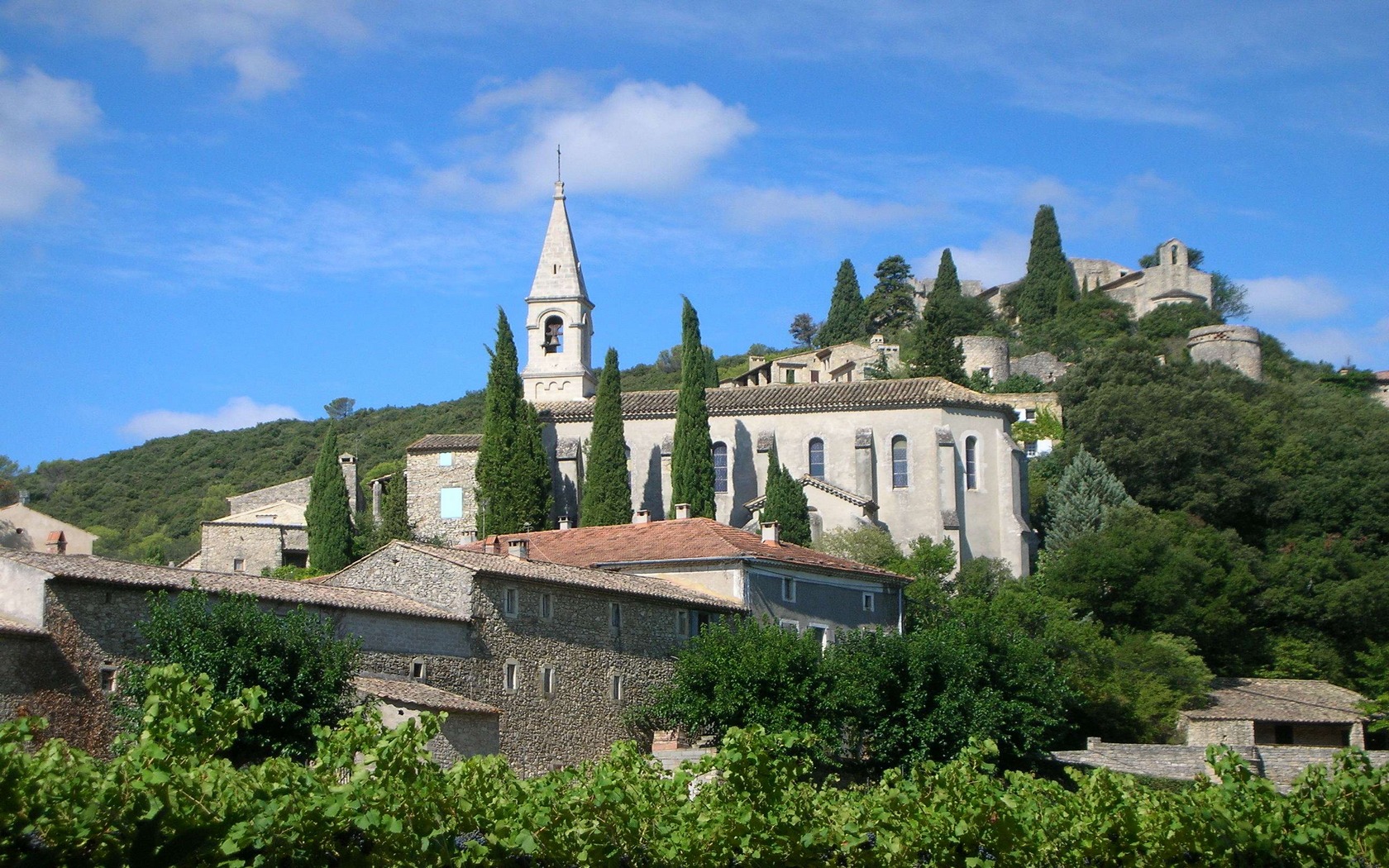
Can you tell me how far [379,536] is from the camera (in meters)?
61.6

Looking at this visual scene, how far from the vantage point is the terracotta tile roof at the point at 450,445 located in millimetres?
64188

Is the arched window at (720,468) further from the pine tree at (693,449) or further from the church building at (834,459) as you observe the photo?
the pine tree at (693,449)

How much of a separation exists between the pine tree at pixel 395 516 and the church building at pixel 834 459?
52 cm

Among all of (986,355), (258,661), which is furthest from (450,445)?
(986,355)

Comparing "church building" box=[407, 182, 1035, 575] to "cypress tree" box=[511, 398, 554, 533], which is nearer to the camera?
"cypress tree" box=[511, 398, 554, 533]

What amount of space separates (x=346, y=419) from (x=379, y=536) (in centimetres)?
6654

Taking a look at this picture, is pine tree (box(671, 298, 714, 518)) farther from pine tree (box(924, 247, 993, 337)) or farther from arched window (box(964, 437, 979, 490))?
pine tree (box(924, 247, 993, 337))

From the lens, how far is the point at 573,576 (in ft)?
130

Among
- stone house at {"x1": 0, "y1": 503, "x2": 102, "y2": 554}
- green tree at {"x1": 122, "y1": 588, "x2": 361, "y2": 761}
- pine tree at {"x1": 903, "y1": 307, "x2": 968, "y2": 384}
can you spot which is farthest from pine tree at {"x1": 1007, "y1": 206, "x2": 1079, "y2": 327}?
green tree at {"x1": 122, "y1": 588, "x2": 361, "y2": 761}

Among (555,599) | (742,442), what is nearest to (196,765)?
(555,599)

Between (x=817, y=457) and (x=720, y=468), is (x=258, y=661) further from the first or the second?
(x=817, y=457)

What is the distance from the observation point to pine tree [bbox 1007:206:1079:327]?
11225 centimetres

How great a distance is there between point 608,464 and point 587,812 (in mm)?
41560

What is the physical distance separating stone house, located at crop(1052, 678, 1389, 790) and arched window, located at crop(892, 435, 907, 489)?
49.3ft
